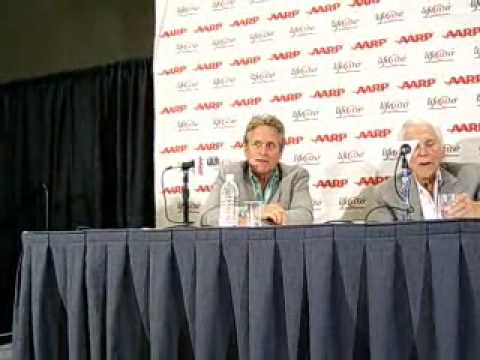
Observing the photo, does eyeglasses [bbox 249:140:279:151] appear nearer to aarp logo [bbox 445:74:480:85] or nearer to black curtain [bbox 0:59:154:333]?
aarp logo [bbox 445:74:480:85]

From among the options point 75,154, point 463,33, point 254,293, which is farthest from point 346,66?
point 75,154

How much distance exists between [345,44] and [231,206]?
4.29 ft

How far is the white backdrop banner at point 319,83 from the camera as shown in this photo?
9.61 ft

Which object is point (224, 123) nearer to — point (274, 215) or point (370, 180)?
point (370, 180)

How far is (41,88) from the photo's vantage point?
4430mm

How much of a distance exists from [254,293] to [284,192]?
4.25 feet

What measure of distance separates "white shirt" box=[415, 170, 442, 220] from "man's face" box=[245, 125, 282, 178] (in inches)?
28.9

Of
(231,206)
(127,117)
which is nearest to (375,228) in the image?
(231,206)

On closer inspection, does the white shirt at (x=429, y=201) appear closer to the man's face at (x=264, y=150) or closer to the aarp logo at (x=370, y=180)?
the aarp logo at (x=370, y=180)

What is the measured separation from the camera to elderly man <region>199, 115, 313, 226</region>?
3.00 meters

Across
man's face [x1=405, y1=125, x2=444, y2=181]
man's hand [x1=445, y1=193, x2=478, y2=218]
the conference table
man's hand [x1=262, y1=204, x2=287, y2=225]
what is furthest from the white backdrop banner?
the conference table

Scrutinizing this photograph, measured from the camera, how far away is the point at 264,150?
3084 millimetres

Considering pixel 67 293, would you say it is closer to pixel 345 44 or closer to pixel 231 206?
pixel 231 206

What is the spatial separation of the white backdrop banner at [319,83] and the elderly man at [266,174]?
0.49 feet
